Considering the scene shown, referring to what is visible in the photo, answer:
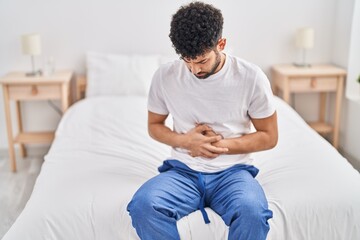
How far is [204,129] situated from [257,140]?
0.21 meters

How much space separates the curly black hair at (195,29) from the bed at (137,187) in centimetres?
61

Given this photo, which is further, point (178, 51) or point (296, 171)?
point (296, 171)

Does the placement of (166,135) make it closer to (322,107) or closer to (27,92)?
(27,92)

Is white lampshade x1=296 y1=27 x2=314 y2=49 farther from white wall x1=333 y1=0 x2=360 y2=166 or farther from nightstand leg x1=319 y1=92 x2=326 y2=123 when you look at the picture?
nightstand leg x1=319 y1=92 x2=326 y2=123

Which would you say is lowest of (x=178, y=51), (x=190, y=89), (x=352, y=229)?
(x=352, y=229)

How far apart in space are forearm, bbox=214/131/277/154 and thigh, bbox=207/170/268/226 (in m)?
0.09

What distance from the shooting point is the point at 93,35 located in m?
3.52

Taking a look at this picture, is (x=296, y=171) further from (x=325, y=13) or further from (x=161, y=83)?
(x=325, y=13)

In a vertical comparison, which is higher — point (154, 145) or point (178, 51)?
point (178, 51)

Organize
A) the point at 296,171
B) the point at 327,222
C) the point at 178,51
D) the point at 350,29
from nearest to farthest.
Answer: the point at 178,51
the point at 327,222
the point at 296,171
the point at 350,29

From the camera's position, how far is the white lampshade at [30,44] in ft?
10.7

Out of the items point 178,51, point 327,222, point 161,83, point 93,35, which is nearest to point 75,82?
point 93,35

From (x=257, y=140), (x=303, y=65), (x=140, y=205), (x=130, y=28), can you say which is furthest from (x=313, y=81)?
(x=140, y=205)

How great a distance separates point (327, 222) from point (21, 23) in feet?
8.33
